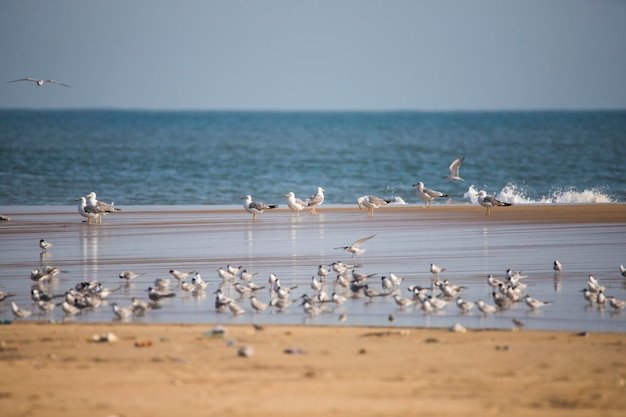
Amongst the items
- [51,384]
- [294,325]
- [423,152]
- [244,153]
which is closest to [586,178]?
[423,152]

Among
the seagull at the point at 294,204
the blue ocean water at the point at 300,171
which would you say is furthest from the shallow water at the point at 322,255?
the blue ocean water at the point at 300,171

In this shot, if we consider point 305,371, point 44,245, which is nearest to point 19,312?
point 305,371

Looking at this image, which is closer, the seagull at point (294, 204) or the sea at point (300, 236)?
the sea at point (300, 236)

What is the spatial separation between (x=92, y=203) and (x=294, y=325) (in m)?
15.1

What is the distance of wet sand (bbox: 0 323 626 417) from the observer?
786 centimetres

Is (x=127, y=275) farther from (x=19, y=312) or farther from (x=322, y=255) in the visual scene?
(x=322, y=255)

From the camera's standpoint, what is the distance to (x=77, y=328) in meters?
11.4

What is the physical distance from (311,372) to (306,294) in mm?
4915

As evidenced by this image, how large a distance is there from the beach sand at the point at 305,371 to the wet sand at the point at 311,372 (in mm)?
11

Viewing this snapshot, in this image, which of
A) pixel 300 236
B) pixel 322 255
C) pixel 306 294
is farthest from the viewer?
pixel 300 236

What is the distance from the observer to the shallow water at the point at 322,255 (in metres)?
12.4

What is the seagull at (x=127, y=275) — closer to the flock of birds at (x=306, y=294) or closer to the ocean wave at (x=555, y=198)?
the flock of birds at (x=306, y=294)

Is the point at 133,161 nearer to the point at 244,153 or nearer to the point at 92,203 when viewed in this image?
the point at 244,153

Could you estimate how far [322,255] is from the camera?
1822 cm
